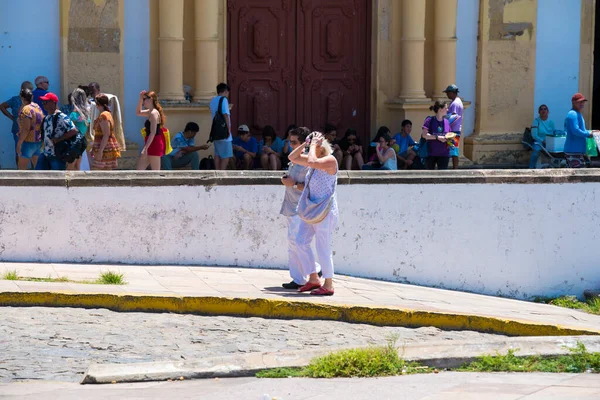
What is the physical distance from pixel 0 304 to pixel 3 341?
1.17m

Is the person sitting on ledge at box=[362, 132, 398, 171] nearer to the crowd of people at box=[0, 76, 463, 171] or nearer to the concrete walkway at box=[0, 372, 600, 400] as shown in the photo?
the crowd of people at box=[0, 76, 463, 171]

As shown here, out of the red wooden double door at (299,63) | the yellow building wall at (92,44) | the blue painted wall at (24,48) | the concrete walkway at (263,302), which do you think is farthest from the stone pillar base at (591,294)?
the blue painted wall at (24,48)

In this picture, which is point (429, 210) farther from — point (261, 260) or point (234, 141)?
point (234, 141)

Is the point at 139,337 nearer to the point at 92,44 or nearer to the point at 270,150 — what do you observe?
the point at 270,150

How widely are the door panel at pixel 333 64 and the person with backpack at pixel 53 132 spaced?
5466 mm

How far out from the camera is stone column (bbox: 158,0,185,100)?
16.1 m

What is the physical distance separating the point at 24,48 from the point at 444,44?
19.6 ft

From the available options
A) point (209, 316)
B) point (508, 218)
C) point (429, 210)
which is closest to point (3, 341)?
point (209, 316)

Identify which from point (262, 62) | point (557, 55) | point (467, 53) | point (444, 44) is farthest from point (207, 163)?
point (557, 55)

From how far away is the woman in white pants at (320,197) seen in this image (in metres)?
9.76

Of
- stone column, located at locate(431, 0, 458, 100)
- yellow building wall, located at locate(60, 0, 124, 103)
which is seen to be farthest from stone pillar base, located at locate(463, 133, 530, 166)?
yellow building wall, located at locate(60, 0, 124, 103)

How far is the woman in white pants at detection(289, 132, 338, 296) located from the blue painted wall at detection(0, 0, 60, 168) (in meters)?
6.68

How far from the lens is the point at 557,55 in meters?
18.1

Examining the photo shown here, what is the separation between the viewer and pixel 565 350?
27.0 ft
